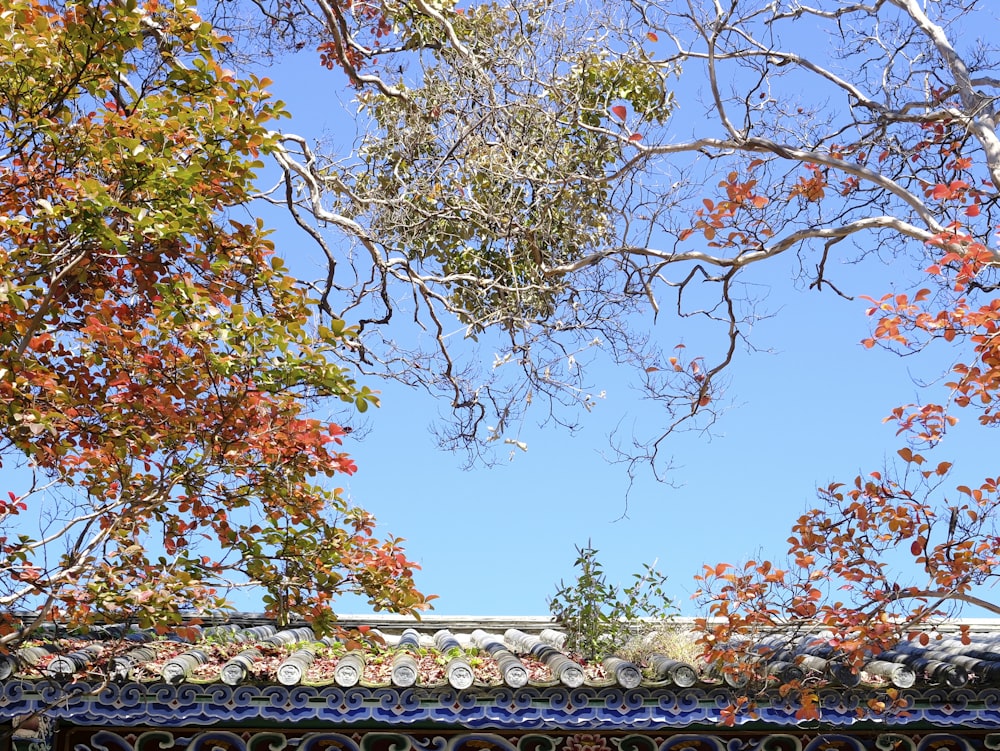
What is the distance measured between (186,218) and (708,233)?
3690mm

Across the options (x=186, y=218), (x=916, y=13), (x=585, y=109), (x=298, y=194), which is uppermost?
(x=916, y=13)

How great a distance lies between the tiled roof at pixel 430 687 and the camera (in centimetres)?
527

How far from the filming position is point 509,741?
5.61 metres

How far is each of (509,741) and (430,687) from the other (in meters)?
0.62

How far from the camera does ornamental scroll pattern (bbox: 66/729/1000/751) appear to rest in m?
5.51

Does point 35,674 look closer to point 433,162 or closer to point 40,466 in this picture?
point 40,466

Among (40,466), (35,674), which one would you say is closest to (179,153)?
(40,466)

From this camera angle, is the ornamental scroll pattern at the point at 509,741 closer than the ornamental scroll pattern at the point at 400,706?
No

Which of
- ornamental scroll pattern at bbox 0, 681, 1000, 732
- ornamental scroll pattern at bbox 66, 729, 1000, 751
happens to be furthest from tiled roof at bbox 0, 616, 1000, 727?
ornamental scroll pattern at bbox 66, 729, 1000, 751

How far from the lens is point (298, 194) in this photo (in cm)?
757

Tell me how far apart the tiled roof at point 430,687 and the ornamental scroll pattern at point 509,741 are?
0.87ft

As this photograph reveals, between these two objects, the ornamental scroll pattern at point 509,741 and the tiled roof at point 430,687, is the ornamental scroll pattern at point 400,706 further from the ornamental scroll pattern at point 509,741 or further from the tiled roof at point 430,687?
the ornamental scroll pattern at point 509,741

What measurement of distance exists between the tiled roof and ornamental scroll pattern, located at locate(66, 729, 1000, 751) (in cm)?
27

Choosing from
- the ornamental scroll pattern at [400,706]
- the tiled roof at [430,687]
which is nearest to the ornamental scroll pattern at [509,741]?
the ornamental scroll pattern at [400,706]
